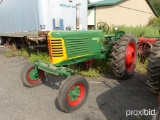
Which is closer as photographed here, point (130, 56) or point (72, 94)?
point (72, 94)

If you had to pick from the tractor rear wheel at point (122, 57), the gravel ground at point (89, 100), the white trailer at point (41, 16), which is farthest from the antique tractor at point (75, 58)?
the white trailer at point (41, 16)

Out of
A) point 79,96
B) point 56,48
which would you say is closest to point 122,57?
point 79,96

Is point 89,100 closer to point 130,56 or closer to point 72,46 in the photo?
point 72,46

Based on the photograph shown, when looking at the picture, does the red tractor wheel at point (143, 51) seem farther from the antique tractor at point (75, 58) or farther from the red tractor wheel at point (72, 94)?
the red tractor wheel at point (72, 94)

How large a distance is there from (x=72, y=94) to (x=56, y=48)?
1.07 meters

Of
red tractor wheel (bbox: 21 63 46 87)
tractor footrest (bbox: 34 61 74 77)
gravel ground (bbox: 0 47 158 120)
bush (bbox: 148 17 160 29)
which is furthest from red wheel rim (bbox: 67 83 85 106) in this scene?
bush (bbox: 148 17 160 29)

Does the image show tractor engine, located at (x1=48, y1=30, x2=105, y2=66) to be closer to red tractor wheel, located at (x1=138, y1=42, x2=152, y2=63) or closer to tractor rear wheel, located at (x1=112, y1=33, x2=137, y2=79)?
tractor rear wheel, located at (x1=112, y1=33, x2=137, y2=79)

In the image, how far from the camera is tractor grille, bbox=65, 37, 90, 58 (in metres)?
4.12

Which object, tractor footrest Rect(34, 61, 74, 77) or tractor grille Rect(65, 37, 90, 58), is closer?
tractor footrest Rect(34, 61, 74, 77)

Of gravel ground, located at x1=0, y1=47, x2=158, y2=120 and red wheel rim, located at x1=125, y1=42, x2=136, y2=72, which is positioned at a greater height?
red wheel rim, located at x1=125, y1=42, x2=136, y2=72

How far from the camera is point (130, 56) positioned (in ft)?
16.5

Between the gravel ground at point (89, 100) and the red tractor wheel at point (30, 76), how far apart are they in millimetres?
142

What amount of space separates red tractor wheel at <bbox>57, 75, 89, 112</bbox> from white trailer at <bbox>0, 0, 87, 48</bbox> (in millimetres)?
3336

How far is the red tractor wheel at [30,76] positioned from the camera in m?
4.44
